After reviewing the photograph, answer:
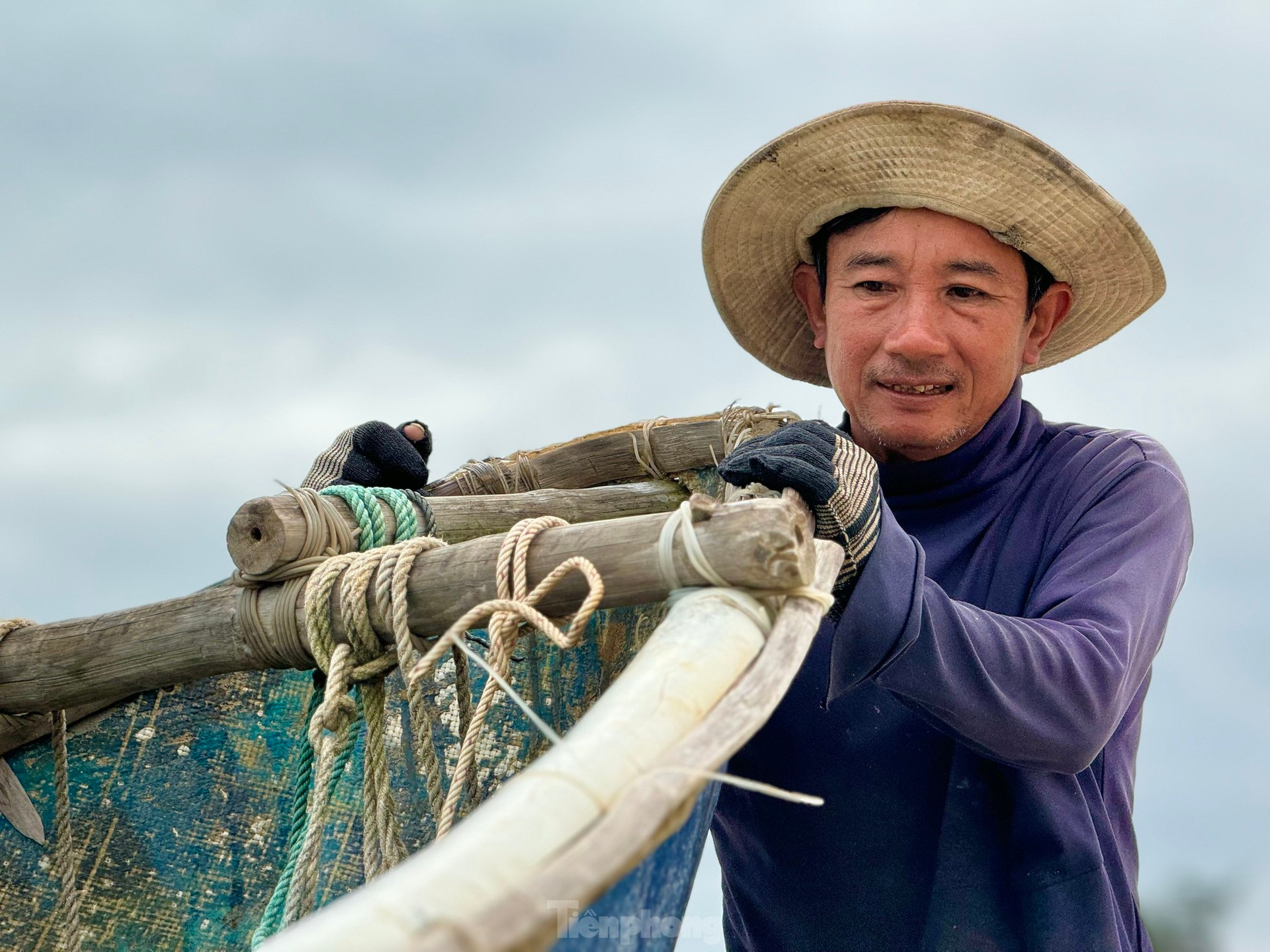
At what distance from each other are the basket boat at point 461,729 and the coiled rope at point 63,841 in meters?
0.03

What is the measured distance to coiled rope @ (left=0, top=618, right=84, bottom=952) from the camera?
88.7 inches

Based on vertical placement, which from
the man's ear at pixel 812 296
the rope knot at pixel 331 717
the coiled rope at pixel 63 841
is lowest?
the coiled rope at pixel 63 841

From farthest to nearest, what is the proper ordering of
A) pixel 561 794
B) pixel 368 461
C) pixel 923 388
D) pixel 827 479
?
pixel 368 461 → pixel 923 388 → pixel 827 479 → pixel 561 794

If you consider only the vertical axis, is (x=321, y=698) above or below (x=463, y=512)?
below

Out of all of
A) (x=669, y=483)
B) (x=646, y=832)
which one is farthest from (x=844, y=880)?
(x=646, y=832)

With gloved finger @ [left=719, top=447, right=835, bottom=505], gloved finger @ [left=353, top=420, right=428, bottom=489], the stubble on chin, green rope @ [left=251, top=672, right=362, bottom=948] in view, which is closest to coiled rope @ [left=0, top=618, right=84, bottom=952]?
green rope @ [left=251, top=672, right=362, bottom=948]

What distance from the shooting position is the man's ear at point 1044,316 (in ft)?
8.69

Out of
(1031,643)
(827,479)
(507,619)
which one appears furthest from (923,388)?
(507,619)

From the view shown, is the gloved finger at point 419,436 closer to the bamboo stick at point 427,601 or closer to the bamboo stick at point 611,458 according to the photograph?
the bamboo stick at point 611,458

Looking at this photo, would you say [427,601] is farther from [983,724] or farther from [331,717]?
[983,724]

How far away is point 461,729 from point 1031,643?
0.81m

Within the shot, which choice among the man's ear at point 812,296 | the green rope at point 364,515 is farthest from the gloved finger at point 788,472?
the man's ear at point 812,296

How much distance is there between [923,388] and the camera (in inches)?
95.4

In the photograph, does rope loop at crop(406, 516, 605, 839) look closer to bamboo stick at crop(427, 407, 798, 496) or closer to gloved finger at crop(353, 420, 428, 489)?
gloved finger at crop(353, 420, 428, 489)
